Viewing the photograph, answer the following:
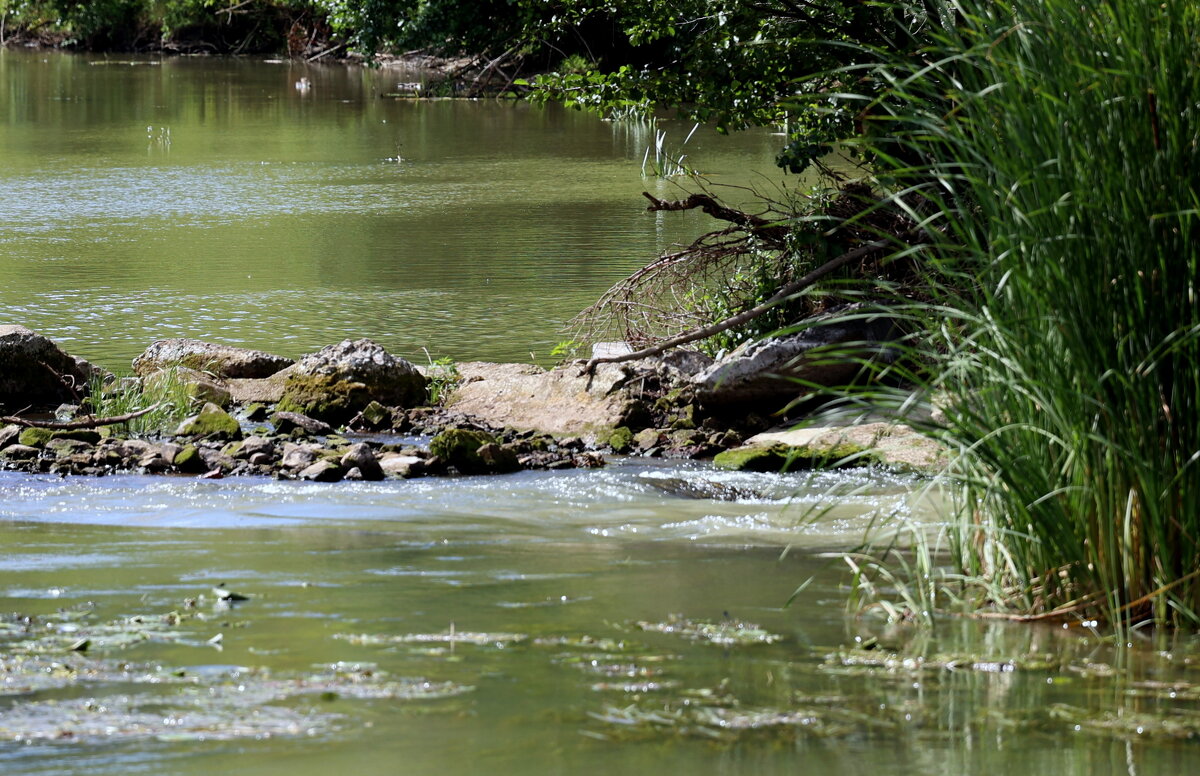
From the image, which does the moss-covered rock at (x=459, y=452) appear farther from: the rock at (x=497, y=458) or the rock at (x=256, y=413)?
the rock at (x=256, y=413)

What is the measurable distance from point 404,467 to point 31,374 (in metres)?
3.78

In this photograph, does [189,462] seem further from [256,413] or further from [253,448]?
[256,413]

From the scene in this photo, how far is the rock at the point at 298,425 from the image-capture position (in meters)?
9.97

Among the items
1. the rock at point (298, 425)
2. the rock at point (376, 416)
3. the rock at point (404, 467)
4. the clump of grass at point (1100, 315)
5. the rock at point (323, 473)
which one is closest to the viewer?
the clump of grass at point (1100, 315)

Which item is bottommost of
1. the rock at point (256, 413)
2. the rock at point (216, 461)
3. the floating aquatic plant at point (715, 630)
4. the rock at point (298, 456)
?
the rock at point (256, 413)

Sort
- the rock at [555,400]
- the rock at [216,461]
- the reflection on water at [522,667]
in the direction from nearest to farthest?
1. the reflection on water at [522,667]
2. the rock at [216,461]
3. the rock at [555,400]

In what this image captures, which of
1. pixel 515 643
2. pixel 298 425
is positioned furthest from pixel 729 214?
pixel 515 643

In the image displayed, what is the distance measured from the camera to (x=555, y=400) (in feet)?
35.4

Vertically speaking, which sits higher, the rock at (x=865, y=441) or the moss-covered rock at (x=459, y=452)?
the rock at (x=865, y=441)

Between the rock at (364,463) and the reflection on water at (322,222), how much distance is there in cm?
424

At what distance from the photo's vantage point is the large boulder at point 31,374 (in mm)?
10828

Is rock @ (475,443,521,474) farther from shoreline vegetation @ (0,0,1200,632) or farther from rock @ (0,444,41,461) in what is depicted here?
shoreline vegetation @ (0,0,1200,632)

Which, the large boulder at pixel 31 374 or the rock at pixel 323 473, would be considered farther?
the large boulder at pixel 31 374

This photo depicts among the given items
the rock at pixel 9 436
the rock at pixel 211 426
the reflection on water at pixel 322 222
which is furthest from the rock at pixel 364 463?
the reflection on water at pixel 322 222
